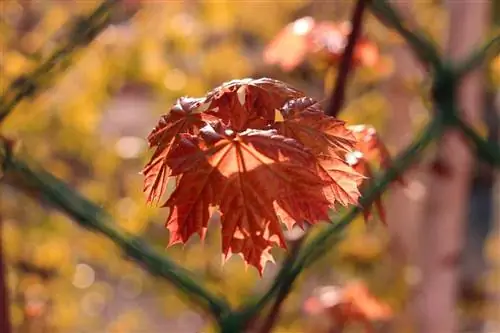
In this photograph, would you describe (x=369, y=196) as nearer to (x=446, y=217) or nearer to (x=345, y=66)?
(x=345, y=66)

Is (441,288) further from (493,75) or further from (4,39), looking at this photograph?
(4,39)

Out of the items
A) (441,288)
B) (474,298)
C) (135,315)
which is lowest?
(474,298)

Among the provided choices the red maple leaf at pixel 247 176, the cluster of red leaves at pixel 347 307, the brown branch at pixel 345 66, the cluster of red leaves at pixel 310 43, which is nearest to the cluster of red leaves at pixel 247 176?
the red maple leaf at pixel 247 176

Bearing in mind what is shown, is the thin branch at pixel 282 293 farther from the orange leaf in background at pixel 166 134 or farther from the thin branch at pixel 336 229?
the orange leaf in background at pixel 166 134

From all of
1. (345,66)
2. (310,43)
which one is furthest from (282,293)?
(310,43)

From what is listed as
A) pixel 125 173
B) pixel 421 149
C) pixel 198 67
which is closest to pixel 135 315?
pixel 125 173
